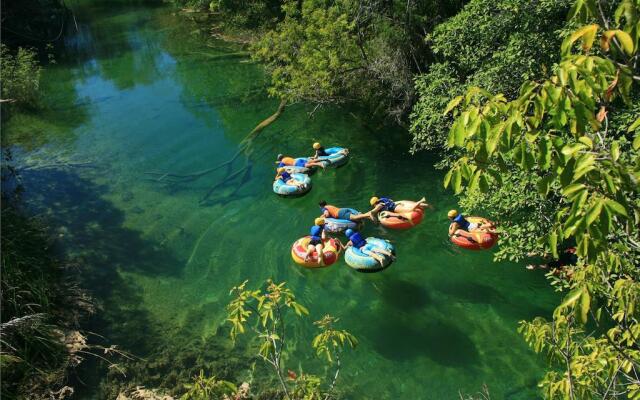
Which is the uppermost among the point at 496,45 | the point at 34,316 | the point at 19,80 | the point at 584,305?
the point at 584,305

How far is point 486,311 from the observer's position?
9.89 m

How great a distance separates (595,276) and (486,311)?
6210 millimetres

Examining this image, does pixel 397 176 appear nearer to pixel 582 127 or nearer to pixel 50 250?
pixel 50 250

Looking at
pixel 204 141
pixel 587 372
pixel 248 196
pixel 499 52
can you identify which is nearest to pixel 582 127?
pixel 587 372

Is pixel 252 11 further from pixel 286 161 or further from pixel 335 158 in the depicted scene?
pixel 335 158

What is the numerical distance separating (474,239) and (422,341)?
2.79 meters

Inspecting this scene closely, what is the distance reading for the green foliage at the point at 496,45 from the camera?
32.6 feet

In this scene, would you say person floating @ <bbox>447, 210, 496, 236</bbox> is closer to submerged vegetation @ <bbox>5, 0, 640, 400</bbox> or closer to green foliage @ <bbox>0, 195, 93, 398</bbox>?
submerged vegetation @ <bbox>5, 0, 640, 400</bbox>

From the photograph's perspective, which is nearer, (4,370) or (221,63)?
(4,370)

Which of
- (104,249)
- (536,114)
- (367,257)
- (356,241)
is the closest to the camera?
(536,114)

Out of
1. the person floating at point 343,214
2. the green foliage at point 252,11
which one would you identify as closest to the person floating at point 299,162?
the person floating at point 343,214

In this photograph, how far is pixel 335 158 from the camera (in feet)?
48.3

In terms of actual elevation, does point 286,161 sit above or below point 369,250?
below

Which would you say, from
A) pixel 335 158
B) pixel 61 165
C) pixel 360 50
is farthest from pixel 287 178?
pixel 61 165
